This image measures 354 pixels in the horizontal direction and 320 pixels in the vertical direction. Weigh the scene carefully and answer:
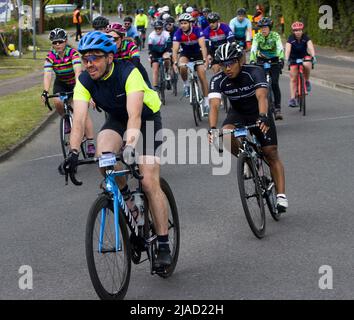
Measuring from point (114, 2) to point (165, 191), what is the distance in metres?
118

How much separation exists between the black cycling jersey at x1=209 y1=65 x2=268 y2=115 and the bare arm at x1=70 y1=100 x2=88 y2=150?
2.31m

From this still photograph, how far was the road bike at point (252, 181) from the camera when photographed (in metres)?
7.94

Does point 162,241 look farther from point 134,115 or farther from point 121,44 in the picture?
point 121,44

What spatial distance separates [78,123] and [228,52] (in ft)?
7.65

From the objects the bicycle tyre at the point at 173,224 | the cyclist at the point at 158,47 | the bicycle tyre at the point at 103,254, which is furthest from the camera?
the cyclist at the point at 158,47

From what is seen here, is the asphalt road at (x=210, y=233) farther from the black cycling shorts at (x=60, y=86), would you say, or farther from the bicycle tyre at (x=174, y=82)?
the bicycle tyre at (x=174, y=82)

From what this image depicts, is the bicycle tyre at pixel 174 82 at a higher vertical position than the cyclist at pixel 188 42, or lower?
lower

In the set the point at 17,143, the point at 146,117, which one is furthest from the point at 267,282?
the point at 17,143

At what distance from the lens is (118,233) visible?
612cm

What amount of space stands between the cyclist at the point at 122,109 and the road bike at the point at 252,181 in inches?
50.6

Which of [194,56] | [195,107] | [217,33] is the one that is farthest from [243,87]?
[217,33]

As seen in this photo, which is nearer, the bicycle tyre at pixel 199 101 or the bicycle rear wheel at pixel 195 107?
the bicycle rear wheel at pixel 195 107

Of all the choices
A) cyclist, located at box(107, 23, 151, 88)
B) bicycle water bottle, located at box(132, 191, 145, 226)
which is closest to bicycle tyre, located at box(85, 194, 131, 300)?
bicycle water bottle, located at box(132, 191, 145, 226)

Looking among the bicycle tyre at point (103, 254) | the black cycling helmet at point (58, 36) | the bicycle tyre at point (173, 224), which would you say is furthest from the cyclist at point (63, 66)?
the bicycle tyre at point (103, 254)
